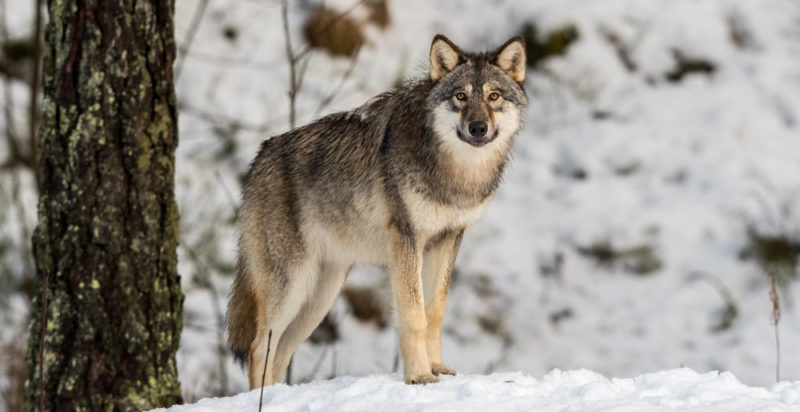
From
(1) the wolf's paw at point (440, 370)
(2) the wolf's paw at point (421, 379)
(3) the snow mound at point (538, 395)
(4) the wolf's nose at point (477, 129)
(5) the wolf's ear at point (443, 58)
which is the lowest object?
(3) the snow mound at point (538, 395)

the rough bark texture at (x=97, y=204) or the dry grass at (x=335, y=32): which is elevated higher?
the dry grass at (x=335, y=32)

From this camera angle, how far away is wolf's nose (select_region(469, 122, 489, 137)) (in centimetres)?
417

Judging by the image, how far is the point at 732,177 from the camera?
854 centimetres

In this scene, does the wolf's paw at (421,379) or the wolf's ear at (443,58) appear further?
the wolf's ear at (443,58)

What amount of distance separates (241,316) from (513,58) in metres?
2.01

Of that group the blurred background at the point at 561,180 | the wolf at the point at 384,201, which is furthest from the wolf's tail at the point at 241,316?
the blurred background at the point at 561,180

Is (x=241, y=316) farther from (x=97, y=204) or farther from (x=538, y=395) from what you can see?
(x=538, y=395)

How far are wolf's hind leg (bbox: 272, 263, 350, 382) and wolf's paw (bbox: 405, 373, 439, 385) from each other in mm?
936

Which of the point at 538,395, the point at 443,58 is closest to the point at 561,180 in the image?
the point at 443,58

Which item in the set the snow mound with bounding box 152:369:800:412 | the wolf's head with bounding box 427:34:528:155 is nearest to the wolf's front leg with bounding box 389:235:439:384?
the snow mound with bounding box 152:369:800:412

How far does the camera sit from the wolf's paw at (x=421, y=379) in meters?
4.16

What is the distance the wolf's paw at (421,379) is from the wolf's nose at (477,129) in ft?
3.68

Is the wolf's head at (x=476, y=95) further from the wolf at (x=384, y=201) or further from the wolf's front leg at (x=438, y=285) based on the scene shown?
the wolf's front leg at (x=438, y=285)

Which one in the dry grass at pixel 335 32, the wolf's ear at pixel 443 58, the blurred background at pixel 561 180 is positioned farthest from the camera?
the dry grass at pixel 335 32
